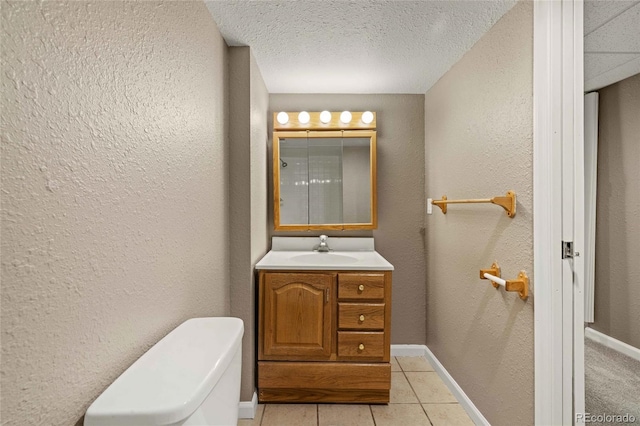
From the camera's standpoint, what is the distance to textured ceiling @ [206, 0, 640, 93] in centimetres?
138

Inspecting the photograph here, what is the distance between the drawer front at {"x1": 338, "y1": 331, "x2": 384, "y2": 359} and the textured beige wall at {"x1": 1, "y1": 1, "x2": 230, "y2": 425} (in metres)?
1.02

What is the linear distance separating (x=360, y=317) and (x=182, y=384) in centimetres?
131

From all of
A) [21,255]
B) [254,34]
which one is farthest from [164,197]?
[254,34]

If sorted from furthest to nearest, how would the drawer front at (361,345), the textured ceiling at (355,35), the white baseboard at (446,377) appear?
the drawer front at (361,345) < the white baseboard at (446,377) < the textured ceiling at (355,35)

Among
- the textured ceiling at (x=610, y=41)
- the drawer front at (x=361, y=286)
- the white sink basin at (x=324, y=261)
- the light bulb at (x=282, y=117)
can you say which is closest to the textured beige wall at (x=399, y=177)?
the white sink basin at (x=324, y=261)

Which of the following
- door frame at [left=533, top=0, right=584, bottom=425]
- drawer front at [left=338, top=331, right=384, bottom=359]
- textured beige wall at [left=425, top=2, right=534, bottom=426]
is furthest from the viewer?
drawer front at [left=338, top=331, right=384, bottom=359]

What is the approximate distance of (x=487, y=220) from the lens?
1583 mm

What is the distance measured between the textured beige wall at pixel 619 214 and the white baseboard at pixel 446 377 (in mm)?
772

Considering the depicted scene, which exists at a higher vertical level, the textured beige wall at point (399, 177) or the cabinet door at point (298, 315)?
the textured beige wall at point (399, 177)

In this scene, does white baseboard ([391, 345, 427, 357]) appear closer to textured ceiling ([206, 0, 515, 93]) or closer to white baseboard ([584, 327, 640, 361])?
white baseboard ([584, 327, 640, 361])

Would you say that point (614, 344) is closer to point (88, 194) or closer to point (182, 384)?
point (182, 384)

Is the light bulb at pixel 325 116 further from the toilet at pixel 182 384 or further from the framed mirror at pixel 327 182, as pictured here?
the toilet at pixel 182 384

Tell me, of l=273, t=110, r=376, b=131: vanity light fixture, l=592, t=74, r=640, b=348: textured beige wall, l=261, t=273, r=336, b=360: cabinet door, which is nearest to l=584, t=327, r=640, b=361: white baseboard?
l=592, t=74, r=640, b=348: textured beige wall

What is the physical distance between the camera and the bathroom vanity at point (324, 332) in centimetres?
185
